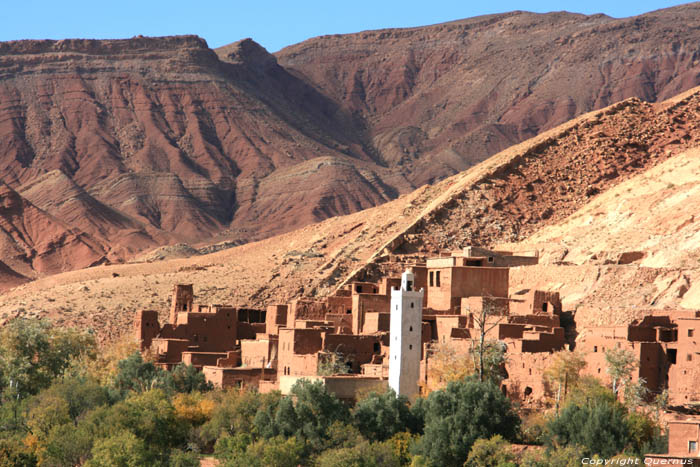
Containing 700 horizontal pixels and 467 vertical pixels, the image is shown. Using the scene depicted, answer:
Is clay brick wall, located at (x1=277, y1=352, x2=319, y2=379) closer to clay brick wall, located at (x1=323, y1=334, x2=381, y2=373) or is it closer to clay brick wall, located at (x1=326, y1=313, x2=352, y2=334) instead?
clay brick wall, located at (x1=323, y1=334, x2=381, y2=373)

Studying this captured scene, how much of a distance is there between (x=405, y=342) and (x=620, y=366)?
6831mm

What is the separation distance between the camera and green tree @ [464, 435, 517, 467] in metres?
38.1

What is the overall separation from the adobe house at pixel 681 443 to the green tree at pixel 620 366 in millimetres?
5645

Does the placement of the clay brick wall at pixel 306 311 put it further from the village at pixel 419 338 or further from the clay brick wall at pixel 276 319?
the clay brick wall at pixel 276 319

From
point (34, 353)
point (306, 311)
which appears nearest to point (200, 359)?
point (306, 311)

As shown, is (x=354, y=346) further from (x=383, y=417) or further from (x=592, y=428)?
(x=592, y=428)

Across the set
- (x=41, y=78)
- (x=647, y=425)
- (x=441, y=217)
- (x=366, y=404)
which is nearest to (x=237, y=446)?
(x=366, y=404)

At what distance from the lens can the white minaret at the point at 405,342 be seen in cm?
4406

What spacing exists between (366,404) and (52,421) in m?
12.3

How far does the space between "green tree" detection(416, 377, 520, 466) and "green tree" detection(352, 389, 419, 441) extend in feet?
3.99

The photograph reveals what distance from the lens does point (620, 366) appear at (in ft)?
133

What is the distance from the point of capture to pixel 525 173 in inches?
3150

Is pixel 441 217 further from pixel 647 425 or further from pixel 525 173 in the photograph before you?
pixel 647 425

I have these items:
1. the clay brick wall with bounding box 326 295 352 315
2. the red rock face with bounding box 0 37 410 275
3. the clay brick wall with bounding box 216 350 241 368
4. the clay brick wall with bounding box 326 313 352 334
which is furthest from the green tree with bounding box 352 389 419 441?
the red rock face with bounding box 0 37 410 275
